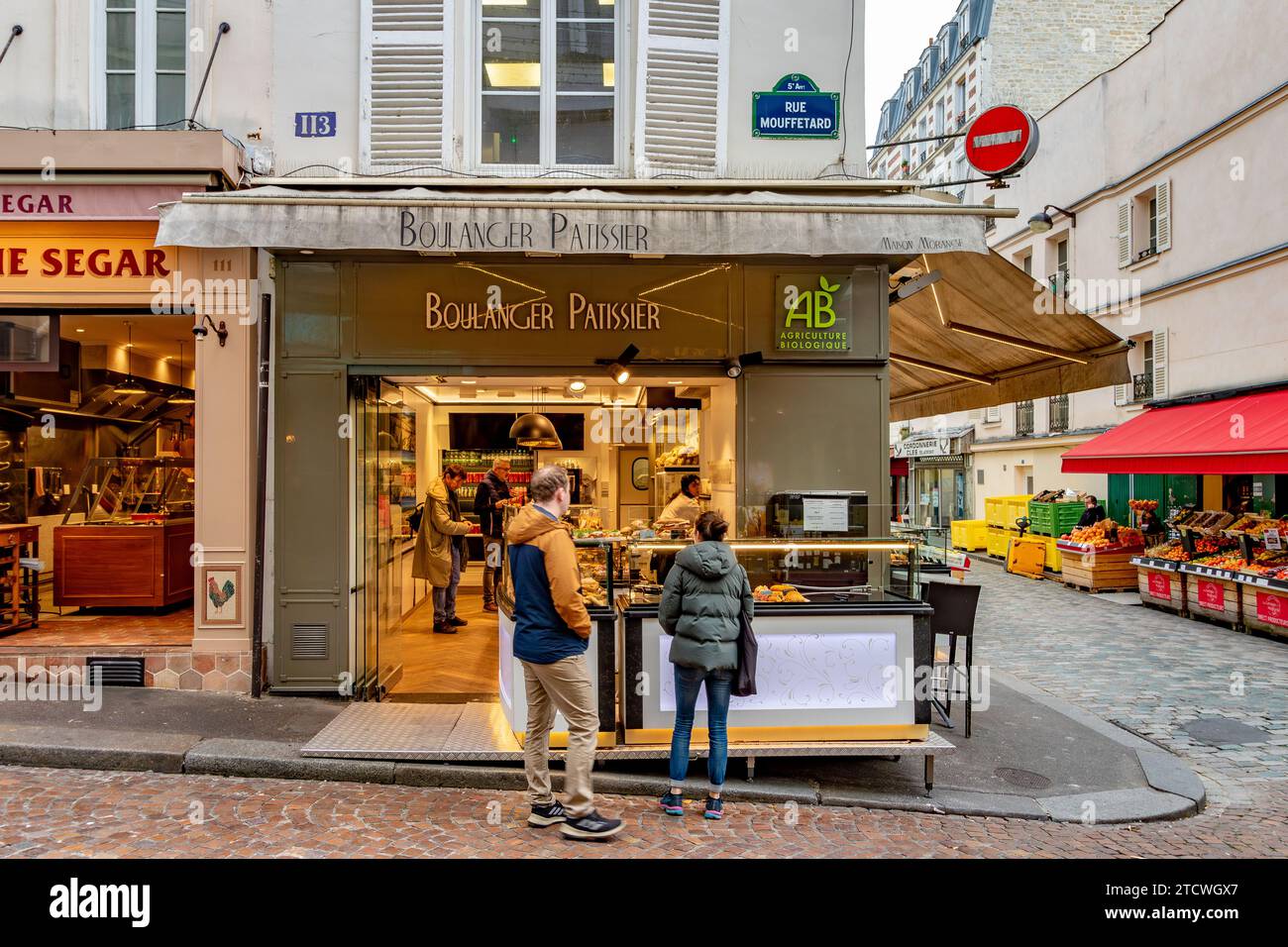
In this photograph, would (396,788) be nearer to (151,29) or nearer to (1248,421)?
(151,29)

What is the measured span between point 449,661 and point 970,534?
19.8 m

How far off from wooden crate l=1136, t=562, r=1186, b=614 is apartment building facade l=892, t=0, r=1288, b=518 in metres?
2.01

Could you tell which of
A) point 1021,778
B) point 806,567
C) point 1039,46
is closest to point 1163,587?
point 1021,778

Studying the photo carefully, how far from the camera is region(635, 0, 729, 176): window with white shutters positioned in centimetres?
746

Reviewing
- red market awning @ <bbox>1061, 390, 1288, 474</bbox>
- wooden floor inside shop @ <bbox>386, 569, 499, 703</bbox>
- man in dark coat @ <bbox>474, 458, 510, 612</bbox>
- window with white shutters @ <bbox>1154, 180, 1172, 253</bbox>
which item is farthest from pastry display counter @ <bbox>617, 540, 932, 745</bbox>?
window with white shutters @ <bbox>1154, 180, 1172, 253</bbox>

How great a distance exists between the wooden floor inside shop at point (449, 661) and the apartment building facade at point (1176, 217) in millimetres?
Result: 12395

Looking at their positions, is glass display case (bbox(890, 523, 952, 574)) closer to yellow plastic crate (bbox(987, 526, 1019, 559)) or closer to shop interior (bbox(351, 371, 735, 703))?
shop interior (bbox(351, 371, 735, 703))

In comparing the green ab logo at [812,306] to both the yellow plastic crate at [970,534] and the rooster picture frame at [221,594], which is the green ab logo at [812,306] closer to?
the rooster picture frame at [221,594]

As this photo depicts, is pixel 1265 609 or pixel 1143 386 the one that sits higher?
pixel 1143 386

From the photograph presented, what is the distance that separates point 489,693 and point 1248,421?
1238 cm

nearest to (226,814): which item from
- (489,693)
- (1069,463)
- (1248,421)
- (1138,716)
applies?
(489,693)

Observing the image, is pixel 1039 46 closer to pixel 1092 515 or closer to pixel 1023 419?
pixel 1023 419

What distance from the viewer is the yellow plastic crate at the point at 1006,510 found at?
2127 cm

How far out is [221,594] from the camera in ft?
23.3
